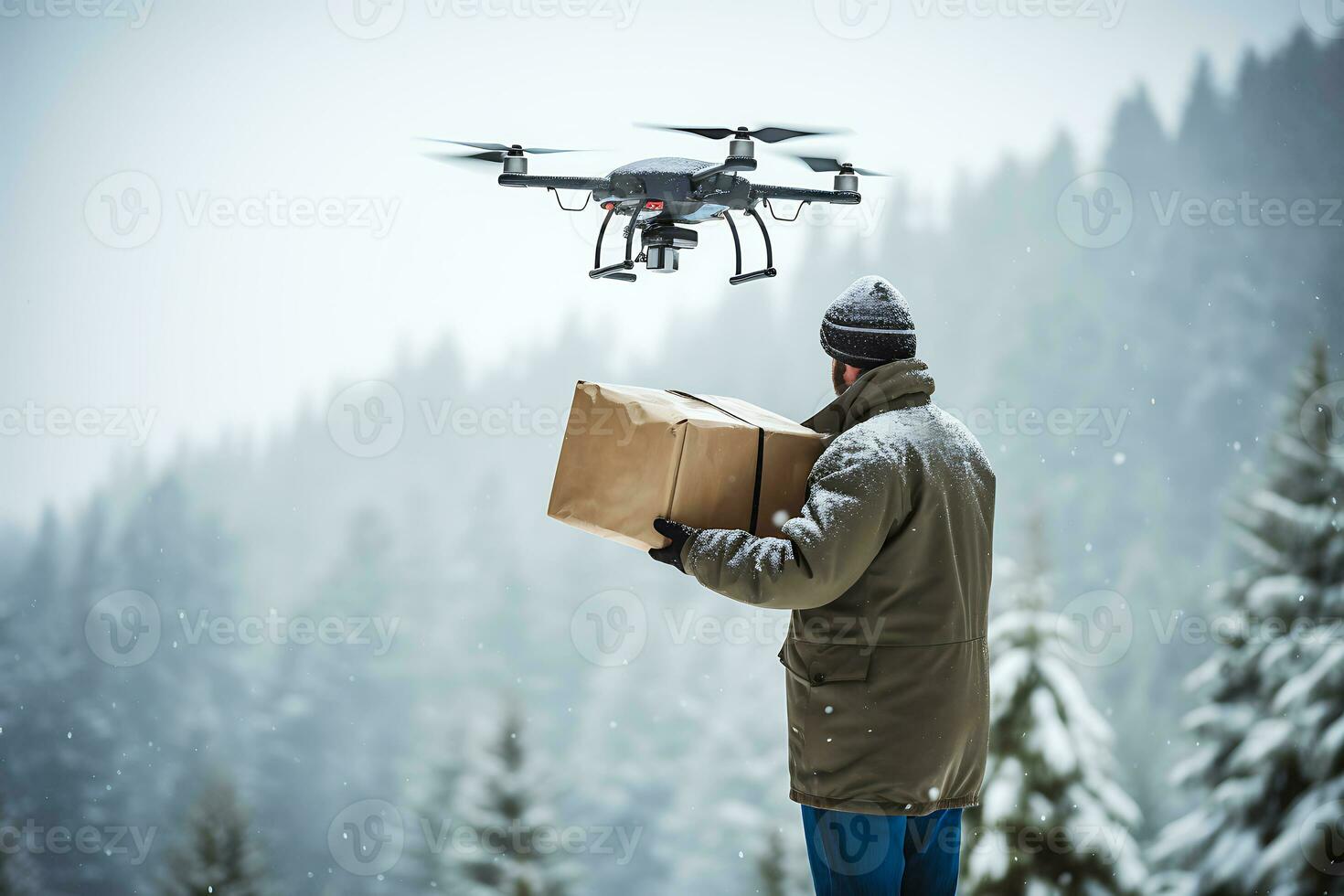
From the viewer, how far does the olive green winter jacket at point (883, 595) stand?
1.76 m

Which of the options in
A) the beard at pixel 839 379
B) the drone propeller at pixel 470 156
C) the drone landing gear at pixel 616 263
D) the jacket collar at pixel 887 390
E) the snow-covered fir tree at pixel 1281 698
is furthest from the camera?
the snow-covered fir tree at pixel 1281 698

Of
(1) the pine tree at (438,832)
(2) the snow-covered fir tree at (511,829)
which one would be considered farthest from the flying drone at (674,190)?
(1) the pine tree at (438,832)

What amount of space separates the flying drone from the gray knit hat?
30.2 inches

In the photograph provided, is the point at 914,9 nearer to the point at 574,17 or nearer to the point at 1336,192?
the point at 574,17

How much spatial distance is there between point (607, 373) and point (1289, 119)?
9.47 m

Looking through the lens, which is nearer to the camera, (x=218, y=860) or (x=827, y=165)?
(x=827, y=165)

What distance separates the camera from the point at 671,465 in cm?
190

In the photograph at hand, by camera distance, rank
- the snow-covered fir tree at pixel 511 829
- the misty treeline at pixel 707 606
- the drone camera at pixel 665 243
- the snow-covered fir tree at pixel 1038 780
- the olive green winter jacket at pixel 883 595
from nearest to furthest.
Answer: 1. the olive green winter jacket at pixel 883 595
2. the drone camera at pixel 665 243
3. the snow-covered fir tree at pixel 1038 780
4. the misty treeline at pixel 707 606
5. the snow-covered fir tree at pixel 511 829

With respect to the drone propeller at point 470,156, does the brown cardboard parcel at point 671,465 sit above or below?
below

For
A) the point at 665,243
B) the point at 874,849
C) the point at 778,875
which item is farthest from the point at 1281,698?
the point at 874,849

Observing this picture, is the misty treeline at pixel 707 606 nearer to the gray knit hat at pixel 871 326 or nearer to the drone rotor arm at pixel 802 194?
the drone rotor arm at pixel 802 194

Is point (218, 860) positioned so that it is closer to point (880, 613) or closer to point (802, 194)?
point (802, 194)

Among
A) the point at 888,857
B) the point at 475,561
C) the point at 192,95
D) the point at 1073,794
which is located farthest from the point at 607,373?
the point at 888,857

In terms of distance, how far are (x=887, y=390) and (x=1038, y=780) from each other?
462 centimetres
